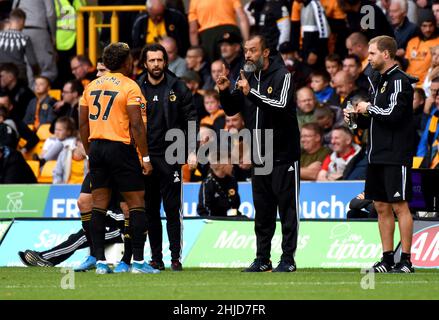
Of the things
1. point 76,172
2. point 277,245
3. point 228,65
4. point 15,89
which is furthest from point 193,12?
point 277,245

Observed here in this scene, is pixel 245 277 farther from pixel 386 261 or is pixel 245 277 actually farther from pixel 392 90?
pixel 392 90

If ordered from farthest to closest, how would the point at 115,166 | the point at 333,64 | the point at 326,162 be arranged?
1. the point at 333,64
2. the point at 326,162
3. the point at 115,166

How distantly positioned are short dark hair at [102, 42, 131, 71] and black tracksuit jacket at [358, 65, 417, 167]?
8.11ft

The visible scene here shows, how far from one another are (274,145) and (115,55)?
1.89 meters

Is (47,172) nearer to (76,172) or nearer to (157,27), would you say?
(76,172)

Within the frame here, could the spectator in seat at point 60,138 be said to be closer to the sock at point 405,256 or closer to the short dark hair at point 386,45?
the short dark hair at point 386,45

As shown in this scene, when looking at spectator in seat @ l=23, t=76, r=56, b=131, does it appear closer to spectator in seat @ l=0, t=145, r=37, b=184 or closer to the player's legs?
spectator in seat @ l=0, t=145, r=37, b=184

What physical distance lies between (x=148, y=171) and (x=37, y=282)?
1823mm

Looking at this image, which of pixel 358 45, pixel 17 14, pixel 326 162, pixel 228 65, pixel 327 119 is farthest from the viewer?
pixel 17 14

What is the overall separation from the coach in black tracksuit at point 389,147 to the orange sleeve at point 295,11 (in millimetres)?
8115

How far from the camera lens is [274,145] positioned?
41.2 feet

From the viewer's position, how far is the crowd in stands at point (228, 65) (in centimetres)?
1784

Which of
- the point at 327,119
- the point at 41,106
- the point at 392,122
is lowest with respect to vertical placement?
the point at 41,106
